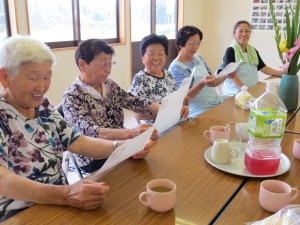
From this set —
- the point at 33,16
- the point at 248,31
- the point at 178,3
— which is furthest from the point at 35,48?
the point at 178,3

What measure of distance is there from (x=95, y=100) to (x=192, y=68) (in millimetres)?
1139

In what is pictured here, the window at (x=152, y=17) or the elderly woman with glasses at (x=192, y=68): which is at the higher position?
the window at (x=152, y=17)

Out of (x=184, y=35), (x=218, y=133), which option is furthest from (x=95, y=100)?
(x=184, y=35)

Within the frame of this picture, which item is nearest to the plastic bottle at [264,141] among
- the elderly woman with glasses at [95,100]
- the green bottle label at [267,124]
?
the green bottle label at [267,124]

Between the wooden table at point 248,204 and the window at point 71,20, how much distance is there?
2949 millimetres

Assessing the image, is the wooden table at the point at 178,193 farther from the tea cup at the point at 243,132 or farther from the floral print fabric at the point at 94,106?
the floral print fabric at the point at 94,106

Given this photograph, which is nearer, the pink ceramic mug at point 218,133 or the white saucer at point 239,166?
the white saucer at point 239,166

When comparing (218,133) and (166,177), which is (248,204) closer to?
(166,177)

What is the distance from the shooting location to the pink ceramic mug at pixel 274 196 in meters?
0.90

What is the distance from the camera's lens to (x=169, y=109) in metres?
1.57

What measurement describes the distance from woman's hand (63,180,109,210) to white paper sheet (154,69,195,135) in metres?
0.58

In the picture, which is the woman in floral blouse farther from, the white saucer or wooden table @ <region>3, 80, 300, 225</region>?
the white saucer

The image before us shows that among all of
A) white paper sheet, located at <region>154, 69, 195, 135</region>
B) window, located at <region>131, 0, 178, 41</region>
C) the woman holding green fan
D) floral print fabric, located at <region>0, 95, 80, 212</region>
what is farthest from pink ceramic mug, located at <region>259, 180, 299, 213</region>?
window, located at <region>131, 0, 178, 41</region>

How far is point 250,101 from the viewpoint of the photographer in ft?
6.77
